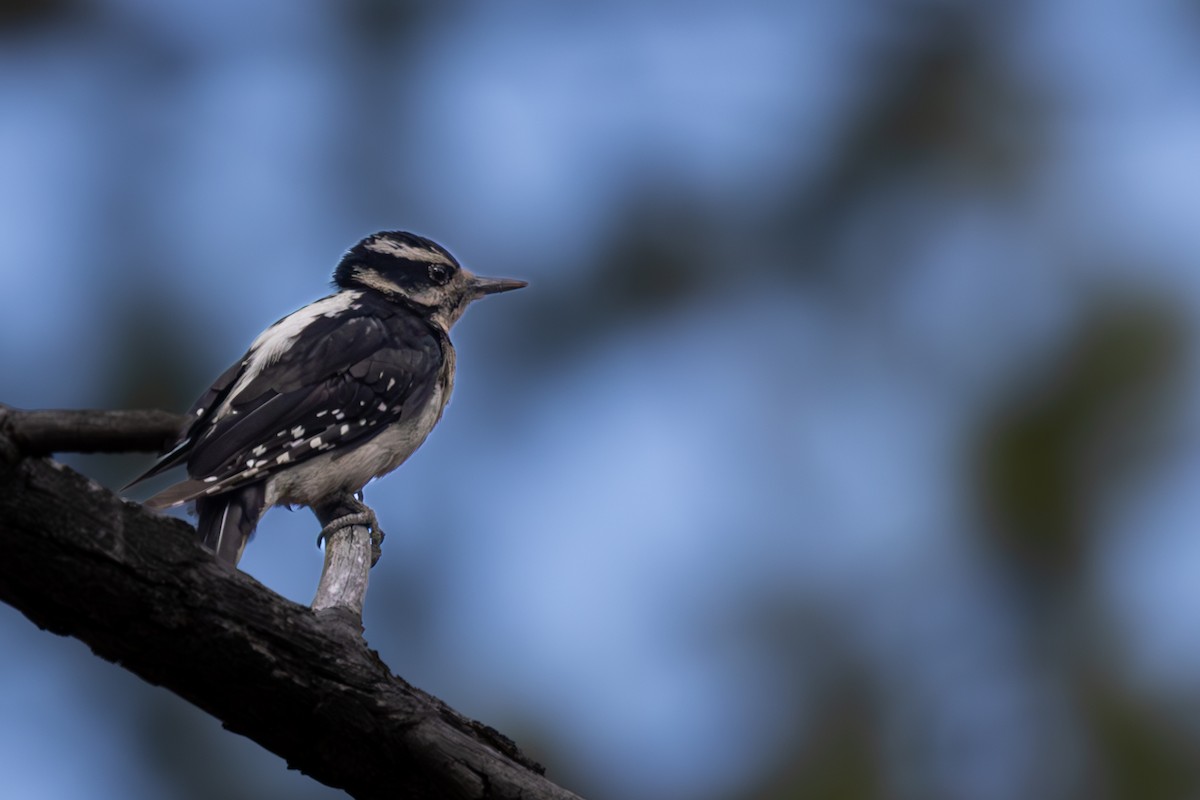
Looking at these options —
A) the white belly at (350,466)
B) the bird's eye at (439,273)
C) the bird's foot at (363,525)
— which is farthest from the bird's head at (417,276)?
the bird's foot at (363,525)

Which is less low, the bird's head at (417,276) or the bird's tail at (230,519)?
the bird's head at (417,276)

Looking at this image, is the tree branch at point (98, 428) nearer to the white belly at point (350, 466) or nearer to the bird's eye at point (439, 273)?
the white belly at point (350, 466)

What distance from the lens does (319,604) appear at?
148 inches

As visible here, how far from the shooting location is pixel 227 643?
103 inches

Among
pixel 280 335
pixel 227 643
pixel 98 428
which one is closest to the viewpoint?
pixel 98 428

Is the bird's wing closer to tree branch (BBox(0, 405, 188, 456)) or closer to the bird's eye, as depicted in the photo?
the bird's eye

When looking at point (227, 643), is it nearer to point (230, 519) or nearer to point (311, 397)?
point (230, 519)

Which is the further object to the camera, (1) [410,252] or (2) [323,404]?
(1) [410,252]

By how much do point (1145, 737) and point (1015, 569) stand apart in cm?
140

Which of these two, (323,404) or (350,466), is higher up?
(323,404)

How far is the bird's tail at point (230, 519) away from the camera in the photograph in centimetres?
490

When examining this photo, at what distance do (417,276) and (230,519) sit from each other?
1.78 m

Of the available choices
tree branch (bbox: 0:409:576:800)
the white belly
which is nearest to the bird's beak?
the white belly

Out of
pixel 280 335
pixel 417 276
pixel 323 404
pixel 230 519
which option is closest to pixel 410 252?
pixel 417 276
